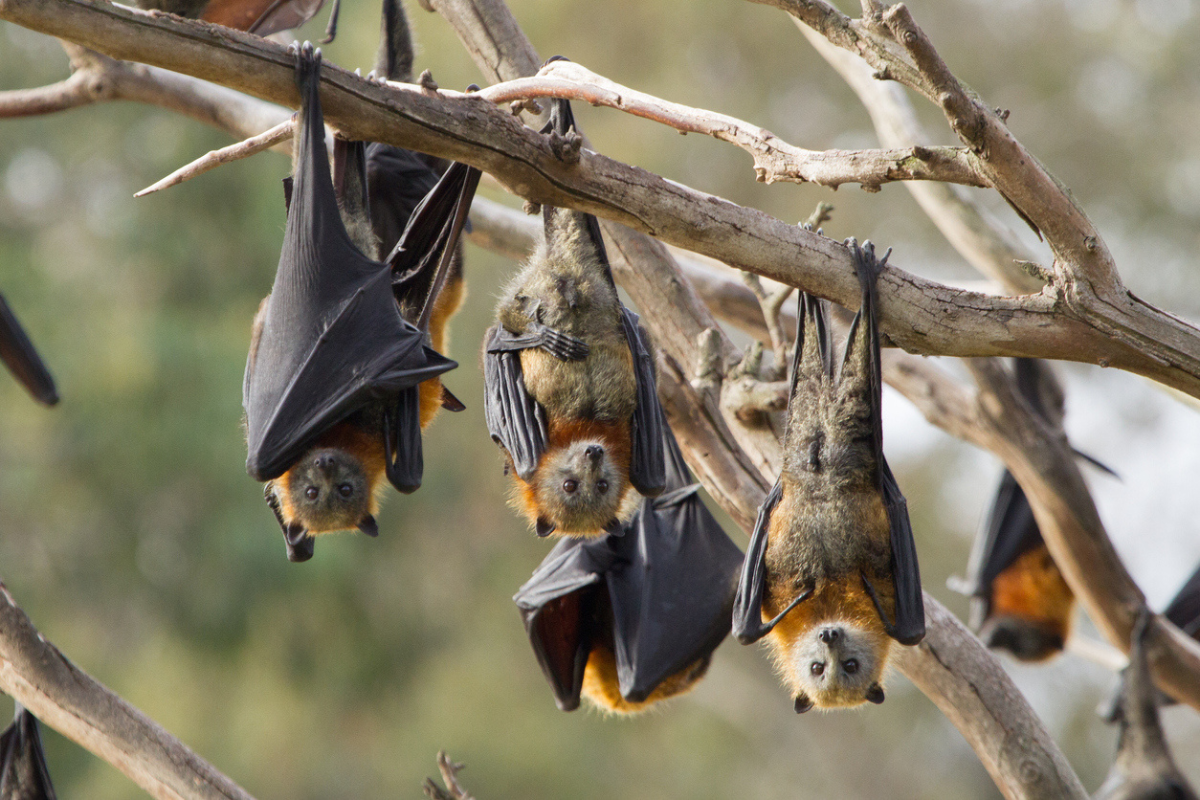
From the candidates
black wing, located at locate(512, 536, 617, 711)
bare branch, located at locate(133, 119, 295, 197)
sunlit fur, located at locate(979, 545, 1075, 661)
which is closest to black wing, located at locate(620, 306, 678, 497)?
black wing, located at locate(512, 536, 617, 711)

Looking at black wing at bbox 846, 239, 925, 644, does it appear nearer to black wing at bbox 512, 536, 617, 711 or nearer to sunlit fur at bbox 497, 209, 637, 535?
sunlit fur at bbox 497, 209, 637, 535

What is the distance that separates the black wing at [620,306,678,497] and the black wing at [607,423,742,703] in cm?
42

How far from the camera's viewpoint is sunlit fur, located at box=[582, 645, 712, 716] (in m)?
4.77

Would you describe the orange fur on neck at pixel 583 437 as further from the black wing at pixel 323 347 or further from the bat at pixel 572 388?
the black wing at pixel 323 347

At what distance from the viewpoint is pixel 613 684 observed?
4.88 metres

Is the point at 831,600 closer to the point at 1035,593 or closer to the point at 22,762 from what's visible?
the point at 22,762

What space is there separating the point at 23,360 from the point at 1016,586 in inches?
241

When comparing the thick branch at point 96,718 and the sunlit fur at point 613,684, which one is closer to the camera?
the thick branch at point 96,718

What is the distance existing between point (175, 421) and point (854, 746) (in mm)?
11750

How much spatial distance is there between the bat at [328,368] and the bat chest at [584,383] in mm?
513

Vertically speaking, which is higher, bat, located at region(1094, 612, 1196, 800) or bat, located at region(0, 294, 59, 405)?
bat, located at region(0, 294, 59, 405)

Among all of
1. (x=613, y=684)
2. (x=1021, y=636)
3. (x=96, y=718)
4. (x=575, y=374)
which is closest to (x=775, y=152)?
(x=575, y=374)

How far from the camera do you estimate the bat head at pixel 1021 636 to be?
24.0 ft

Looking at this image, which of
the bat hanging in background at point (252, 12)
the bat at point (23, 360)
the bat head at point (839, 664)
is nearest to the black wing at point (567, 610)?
the bat head at point (839, 664)
